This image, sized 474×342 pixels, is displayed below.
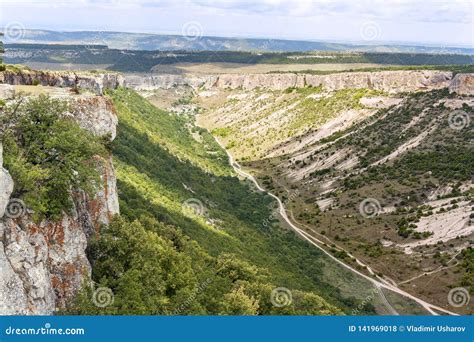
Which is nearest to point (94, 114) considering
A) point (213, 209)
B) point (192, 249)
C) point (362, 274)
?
point (192, 249)

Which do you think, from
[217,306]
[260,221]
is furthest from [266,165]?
[217,306]

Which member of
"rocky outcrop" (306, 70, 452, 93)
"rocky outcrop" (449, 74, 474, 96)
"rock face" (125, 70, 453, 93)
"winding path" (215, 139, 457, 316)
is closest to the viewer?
"winding path" (215, 139, 457, 316)

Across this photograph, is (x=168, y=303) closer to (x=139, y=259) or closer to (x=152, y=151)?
(x=139, y=259)

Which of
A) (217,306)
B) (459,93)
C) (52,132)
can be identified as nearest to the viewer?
(52,132)

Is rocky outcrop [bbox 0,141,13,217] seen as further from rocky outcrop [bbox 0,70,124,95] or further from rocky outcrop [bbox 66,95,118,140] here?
rocky outcrop [bbox 0,70,124,95]

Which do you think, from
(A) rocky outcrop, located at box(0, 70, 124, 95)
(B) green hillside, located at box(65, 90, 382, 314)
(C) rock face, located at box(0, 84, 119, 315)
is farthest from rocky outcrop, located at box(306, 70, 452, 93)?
(C) rock face, located at box(0, 84, 119, 315)

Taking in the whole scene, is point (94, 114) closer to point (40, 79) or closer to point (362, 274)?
point (40, 79)
